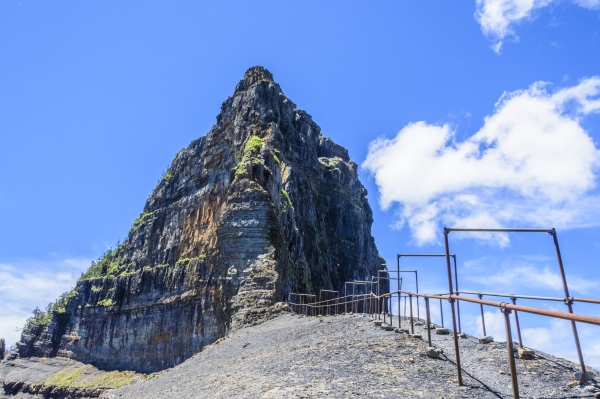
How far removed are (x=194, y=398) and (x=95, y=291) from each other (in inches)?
2557

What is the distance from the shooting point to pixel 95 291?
7362cm

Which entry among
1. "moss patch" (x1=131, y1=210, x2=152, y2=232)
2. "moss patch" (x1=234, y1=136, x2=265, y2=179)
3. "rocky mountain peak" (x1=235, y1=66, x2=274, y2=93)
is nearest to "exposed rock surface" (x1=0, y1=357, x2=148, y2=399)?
"moss patch" (x1=131, y1=210, x2=152, y2=232)

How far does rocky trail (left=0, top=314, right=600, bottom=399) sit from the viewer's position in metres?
10.4

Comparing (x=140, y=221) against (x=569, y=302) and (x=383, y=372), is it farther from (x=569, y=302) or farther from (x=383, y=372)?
(x=569, y=302)

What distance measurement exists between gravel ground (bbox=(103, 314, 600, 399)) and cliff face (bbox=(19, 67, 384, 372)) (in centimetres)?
1919

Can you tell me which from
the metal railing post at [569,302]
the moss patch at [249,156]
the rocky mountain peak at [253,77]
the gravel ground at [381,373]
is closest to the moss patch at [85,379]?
the moss patch at [249,156]

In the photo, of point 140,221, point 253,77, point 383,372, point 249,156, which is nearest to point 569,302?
point 383,372

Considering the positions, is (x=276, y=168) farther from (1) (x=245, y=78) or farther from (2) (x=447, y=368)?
(2) (x=447, y=368)

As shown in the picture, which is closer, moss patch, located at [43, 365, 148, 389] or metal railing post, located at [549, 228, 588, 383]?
metal railing post, located at [549, 228, 588, 383]

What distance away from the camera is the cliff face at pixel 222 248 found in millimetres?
41406

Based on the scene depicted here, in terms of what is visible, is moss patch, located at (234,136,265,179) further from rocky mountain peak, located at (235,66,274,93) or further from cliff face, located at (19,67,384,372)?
rocky mountain peak, located at (235,66,274,93)

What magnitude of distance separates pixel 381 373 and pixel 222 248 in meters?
31.2

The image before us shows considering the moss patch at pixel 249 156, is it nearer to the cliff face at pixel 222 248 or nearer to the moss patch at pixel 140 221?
the cliff face at pixel 222 248

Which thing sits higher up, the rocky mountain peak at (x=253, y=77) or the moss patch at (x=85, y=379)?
A: the rocky mountain peak at (x=253, y=77)
